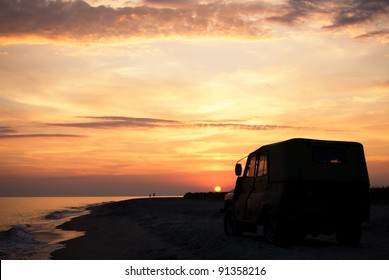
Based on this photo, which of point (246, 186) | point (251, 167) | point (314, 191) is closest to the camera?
point (314, 191)

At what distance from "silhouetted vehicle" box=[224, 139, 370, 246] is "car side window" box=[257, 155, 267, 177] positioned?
23cm

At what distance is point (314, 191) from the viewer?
1581cm

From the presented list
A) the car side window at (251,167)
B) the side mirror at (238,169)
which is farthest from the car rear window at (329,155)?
the side mirror at (238,169)

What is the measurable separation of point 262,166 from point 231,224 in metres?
3.37

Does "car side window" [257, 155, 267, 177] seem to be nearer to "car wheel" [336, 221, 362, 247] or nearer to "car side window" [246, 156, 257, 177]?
"car side window" [246, 156, 257, 177]

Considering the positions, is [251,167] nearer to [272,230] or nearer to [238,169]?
[238,169]

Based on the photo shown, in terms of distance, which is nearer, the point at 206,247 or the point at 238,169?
the point at 206,247

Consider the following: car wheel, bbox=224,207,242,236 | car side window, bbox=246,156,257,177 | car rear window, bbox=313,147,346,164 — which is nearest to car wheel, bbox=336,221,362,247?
car rear window, bbox=313,147,346,164

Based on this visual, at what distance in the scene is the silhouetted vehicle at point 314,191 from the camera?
1562 cm

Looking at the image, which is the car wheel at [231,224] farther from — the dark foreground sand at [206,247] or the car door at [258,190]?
the car door at [258,190]

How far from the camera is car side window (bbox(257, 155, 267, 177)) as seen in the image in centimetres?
1752

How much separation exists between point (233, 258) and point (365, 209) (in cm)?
478

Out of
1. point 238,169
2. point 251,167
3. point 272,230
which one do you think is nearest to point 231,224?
point 238,169
